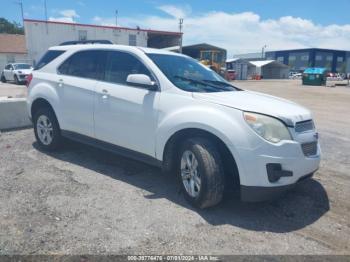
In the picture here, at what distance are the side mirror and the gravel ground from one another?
1388mm

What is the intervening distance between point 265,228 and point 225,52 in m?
48.9

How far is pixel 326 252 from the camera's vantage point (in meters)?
3.10

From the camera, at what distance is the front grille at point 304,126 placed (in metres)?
3.61

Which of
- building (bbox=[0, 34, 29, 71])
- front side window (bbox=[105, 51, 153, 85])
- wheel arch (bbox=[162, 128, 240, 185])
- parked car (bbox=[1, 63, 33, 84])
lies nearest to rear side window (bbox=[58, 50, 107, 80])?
front side window (bbox=[105, 51, 153, 85])

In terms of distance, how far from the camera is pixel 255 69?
217 ft

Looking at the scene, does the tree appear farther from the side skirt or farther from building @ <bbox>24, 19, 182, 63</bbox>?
the side skirt

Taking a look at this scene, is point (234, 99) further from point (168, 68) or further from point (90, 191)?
point (90, 191)

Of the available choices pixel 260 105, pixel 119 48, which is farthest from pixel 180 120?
pixel 119 48

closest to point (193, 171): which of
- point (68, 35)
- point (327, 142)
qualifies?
point (327, 142)

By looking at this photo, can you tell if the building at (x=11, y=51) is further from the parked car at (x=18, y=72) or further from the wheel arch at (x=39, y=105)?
the wheel arch at (x=39, y=105)

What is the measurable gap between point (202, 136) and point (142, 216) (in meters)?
1.13

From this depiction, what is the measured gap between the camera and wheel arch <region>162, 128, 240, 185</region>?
3.69 meters

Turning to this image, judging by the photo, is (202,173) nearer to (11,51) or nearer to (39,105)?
(39,105)

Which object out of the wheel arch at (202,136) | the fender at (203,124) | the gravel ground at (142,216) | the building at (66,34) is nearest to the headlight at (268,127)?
the fender at (203,124)
